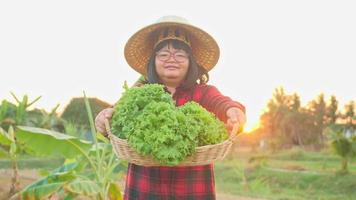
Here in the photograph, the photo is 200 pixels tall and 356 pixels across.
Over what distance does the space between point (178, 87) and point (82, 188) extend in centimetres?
190

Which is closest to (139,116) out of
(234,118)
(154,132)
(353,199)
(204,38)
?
(154,132)

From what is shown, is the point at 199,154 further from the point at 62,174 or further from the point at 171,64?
the point at 62,174

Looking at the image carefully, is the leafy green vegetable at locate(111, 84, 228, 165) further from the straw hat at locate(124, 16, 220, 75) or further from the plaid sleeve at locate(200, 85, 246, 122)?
the straw hat at locate(124, 16, 220, 75)

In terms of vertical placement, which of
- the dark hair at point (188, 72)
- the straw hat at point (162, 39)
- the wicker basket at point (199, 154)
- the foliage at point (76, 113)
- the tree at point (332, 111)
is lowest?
the wicker basket at point (199, 154)

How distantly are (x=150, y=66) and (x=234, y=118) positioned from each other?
0.71 metres

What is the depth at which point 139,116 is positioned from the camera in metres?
2.38

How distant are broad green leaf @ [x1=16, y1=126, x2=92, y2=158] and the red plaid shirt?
1.76 metres

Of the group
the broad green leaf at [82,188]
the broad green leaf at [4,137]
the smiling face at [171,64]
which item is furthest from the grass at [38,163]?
the smiling face at [171,64]

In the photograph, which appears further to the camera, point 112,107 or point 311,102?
point 311,102

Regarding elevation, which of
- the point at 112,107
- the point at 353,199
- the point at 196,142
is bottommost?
the point at 353,199

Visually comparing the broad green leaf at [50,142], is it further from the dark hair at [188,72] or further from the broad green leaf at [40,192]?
the dark hair at [188,72]

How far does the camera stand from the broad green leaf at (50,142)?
4.37 meters

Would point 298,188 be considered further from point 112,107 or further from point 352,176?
point 112,107

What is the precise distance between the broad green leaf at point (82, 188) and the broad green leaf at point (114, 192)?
609 mm
